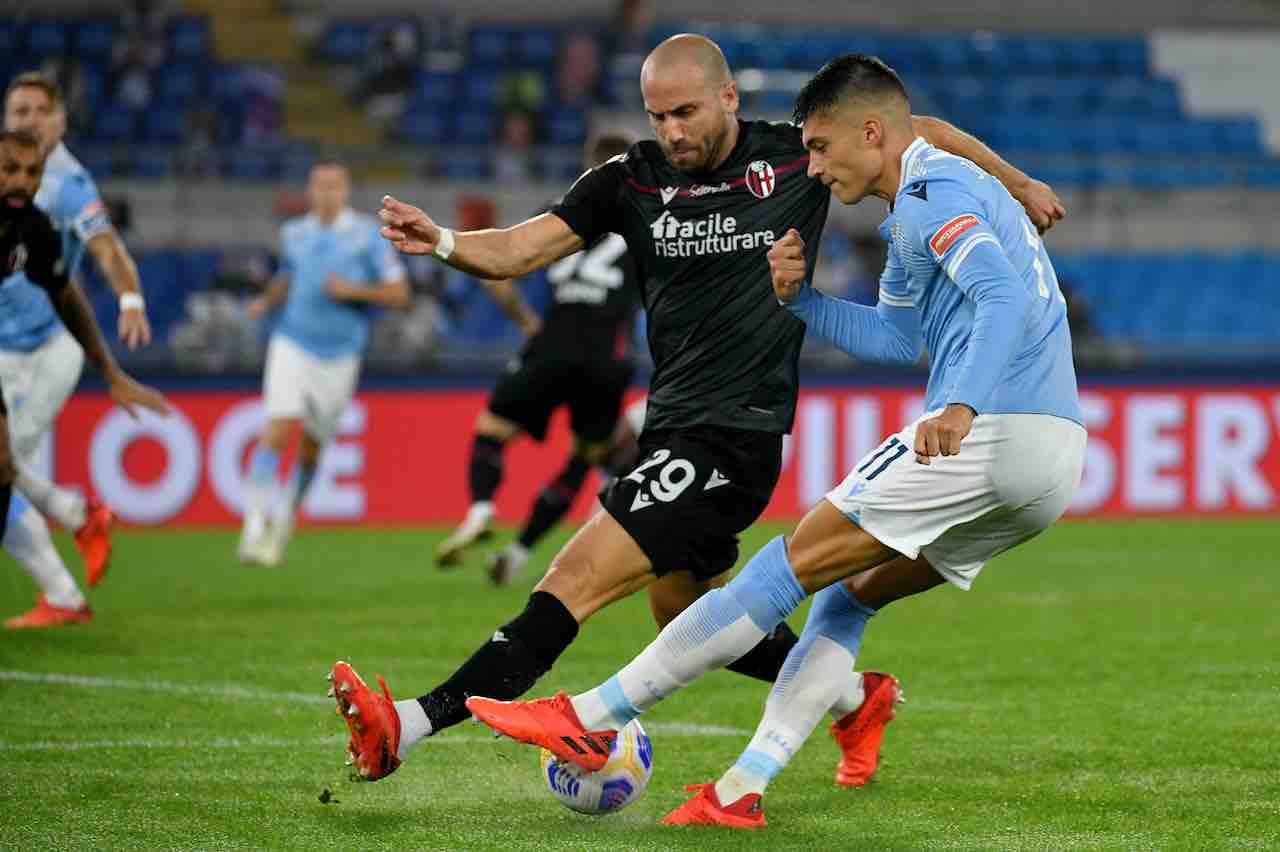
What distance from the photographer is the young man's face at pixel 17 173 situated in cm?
754

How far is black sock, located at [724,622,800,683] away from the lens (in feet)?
19.1

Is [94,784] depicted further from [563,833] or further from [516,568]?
[516,568]

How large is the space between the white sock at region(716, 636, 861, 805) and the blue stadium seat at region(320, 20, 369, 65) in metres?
19.3

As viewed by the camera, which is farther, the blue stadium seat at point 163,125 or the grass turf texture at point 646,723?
the blue stadium seat at point 163,125

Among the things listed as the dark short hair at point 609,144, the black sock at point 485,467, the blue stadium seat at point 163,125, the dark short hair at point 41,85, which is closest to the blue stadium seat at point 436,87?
the blue stadium seat at point 163,125

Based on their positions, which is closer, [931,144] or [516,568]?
[931,144]

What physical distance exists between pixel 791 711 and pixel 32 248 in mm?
4471

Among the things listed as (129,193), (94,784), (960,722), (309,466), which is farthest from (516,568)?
(129,193)

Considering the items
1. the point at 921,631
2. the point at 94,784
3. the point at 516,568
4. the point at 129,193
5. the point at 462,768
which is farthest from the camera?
the point at 129,193

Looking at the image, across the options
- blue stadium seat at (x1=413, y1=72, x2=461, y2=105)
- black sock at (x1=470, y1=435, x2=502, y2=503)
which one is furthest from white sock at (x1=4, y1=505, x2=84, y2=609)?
blue stadium seat at (x1=413, y1=72, x2=461, y2=105)

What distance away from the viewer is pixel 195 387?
1545 centimetres

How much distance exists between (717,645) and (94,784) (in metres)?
1.91

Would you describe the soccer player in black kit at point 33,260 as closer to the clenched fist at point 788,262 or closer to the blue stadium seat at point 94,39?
the clenched fist at point 788,262

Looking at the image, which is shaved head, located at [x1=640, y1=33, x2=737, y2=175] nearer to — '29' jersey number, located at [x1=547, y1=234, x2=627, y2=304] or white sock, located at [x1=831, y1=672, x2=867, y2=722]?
white sock, located at [x1=831, y1=672, x2=867, y2=722]
